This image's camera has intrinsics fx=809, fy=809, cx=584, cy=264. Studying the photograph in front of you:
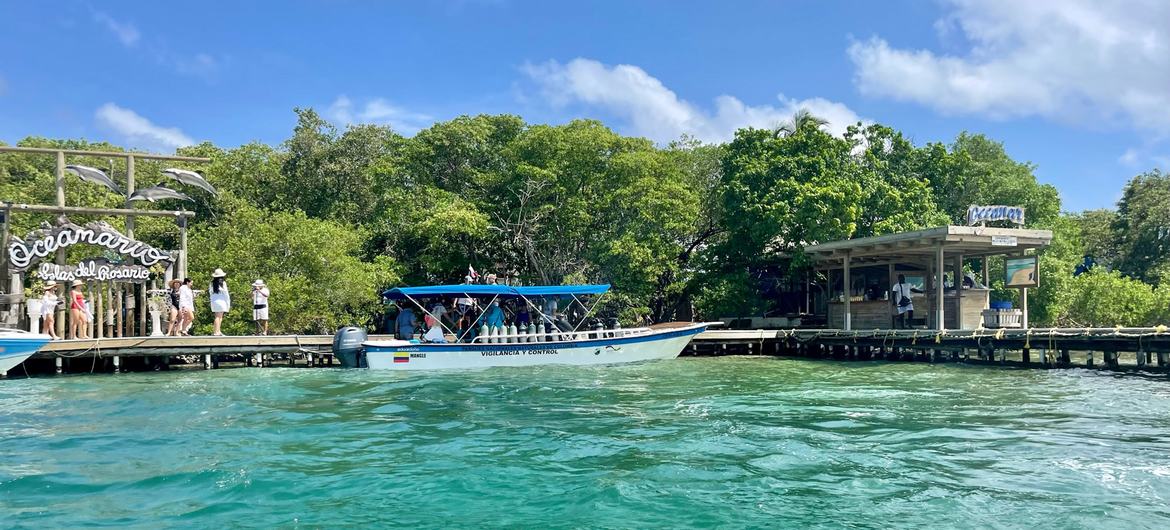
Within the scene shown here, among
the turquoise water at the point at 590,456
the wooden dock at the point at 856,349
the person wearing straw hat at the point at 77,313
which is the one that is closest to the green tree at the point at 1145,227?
the wooden dock at the point at 856,349

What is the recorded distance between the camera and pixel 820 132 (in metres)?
27.1

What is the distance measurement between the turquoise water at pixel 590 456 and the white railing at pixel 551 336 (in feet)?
14.5

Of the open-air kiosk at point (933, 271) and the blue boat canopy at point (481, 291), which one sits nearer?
the blue boat canopy at point (481, 291)

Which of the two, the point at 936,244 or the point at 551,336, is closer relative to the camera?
the point at 551,336

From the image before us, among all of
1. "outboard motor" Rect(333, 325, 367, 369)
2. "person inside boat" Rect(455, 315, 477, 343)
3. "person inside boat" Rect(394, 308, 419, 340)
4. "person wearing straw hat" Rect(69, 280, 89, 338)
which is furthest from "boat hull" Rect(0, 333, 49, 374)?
"person inside boat" Rect(455, 315, 477, 343)

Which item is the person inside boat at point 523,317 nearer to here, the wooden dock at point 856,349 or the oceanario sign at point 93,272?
the wooden dock at point 856,349

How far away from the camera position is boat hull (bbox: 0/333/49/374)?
53.5 ft

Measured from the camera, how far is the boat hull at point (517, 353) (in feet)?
60.0

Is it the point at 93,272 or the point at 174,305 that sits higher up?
the point at 93,272

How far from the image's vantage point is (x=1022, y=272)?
2108 centimetres

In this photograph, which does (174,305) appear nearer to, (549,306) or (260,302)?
(260,302)

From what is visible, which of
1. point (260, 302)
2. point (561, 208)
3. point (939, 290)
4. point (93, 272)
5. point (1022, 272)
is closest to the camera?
point (93, 272)

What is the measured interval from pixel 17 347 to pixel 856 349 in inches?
805

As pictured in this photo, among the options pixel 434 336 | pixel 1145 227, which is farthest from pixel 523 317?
pixel 1145 227
